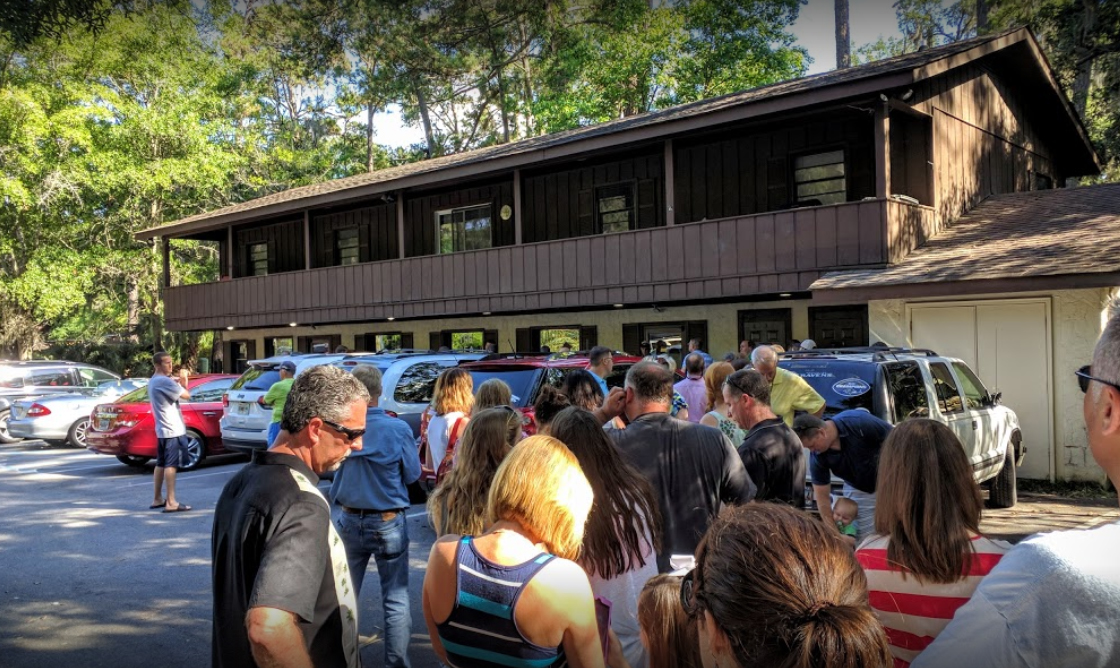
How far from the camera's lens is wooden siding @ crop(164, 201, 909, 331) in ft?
43.3

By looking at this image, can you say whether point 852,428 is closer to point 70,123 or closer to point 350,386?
point 350,386

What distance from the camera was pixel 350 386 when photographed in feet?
9.34

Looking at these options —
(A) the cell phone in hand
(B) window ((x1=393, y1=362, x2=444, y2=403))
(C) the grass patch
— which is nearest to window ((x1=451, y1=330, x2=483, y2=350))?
(B) window ((x1=393, y1=362, x2=444, y2=403))

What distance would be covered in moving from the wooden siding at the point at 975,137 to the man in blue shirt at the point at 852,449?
11.1 metres

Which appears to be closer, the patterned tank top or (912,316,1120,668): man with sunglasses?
(912,316,1120,668): man with sunglasses

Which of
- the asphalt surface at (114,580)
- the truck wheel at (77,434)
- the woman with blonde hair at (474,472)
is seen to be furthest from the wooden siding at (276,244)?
the woman with blonde hair at (474,472)

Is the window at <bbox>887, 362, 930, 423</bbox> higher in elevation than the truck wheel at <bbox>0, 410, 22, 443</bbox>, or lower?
higher

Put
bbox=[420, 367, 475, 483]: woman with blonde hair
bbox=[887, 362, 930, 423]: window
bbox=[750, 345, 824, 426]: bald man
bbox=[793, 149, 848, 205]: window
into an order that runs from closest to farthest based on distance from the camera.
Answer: bbox=[420, 367, 475, 483]: woman with blonde hair → bbox=[750, 345, 824, 426]: bald man → bbox=[887, 362, 930, 423]: window → bbox=[793, 149, 848, 205]: window

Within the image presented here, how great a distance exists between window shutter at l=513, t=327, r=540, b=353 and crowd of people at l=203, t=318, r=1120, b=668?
14.8 m

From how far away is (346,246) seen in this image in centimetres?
2433

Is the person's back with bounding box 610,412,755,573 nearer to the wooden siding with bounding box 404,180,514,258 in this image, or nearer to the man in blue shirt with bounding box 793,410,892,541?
the man in blue shirt with bounding box 793,410,892,541

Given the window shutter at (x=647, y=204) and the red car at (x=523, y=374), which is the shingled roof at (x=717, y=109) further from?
the red car at (x=523, y=374)

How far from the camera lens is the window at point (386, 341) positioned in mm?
23500

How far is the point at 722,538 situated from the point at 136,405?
43.6 ft
